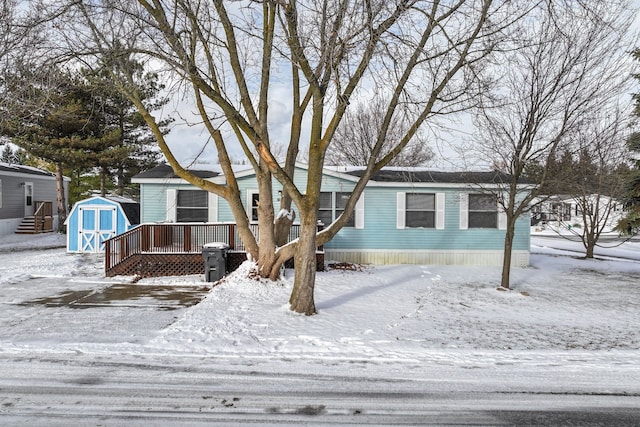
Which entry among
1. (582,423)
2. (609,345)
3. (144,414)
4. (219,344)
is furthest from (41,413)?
(609,345)

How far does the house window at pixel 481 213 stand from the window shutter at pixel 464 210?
0.67 ft

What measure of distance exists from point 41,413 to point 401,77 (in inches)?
276

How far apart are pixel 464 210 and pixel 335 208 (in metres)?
4.78

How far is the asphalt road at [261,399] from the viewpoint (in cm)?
345

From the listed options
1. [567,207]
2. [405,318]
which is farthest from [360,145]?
[405,318]

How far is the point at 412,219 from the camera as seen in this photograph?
46.4ft

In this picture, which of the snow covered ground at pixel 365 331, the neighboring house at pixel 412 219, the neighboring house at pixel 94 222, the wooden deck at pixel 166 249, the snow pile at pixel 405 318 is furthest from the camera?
the neighboring house at pixel 94 222

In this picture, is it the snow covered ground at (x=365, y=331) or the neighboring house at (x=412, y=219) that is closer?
the snow covered ground at (x=365, y=331)

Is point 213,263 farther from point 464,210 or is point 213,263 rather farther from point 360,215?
point 464,210

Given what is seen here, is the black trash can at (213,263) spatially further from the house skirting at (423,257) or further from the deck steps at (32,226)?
the deck steps at (32,226)

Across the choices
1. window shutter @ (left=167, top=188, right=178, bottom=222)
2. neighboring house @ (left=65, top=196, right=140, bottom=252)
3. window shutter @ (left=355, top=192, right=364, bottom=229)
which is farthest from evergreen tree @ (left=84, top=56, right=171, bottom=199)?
window shutter @ (left=355, top=192, right=364, bottom=229)

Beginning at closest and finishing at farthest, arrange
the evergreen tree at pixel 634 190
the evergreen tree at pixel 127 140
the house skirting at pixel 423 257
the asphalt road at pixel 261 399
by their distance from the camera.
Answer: the asphalt road at pixel 261 399, the evergreen tree at pixel 634 190, the house skirting at pixel 423 257, the evergreen tree at pixel 127 140

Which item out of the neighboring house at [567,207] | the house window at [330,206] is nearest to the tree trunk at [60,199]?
the house window at [330,206]

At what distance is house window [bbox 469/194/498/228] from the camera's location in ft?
46.4
